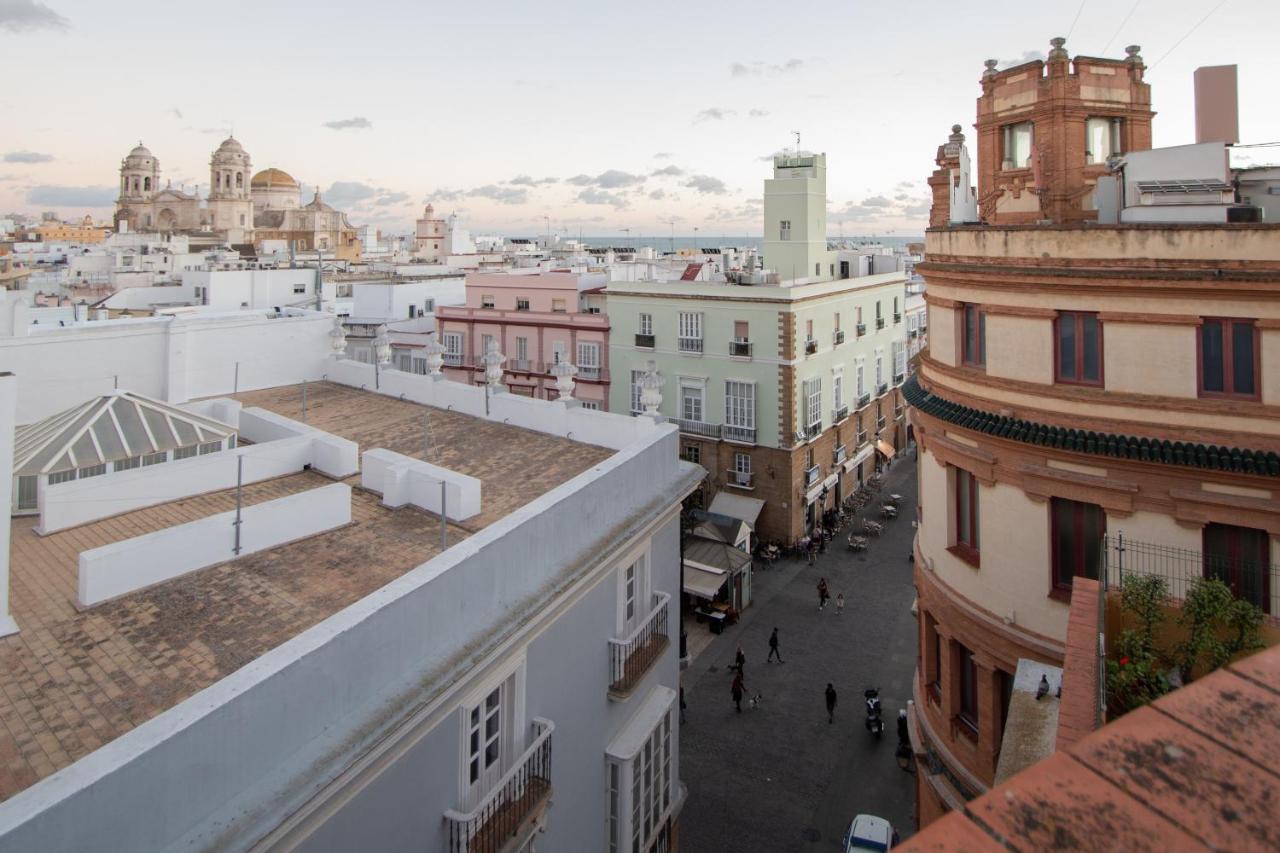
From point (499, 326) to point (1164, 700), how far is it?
136 ft

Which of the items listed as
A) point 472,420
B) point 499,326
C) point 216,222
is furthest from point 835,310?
point 216,222

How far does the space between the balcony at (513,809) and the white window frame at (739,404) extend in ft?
88.6

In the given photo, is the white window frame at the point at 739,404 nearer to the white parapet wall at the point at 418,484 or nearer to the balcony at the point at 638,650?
the balcony at the point at 638,650

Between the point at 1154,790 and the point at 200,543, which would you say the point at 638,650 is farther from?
the point at 1154,790

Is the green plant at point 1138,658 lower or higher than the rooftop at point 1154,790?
lower

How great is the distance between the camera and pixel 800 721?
2342 cm

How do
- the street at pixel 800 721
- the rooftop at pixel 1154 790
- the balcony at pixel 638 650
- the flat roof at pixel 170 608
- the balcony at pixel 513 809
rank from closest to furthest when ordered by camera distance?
the rooftop at pixel 1154 790
the flat roof at pixel 170 608
the balcony at pixel 513 809
the balcony at pixel 638 650
the street at pixel 800 721

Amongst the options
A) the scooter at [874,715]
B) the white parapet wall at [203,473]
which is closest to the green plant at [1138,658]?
the white parapet wall at [203,473]

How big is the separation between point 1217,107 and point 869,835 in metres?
15.0

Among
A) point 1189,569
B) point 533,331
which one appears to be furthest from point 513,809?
point 533,331

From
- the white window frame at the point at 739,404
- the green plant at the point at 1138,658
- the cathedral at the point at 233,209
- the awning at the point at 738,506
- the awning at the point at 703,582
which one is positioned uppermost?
the cathedral at the point at 233,209

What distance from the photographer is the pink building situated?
40625 millimetres

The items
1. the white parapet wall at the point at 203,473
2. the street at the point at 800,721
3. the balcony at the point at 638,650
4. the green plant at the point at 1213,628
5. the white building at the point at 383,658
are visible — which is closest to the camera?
the white building at the point at 383,658

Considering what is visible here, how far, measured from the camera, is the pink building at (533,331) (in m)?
40.6
